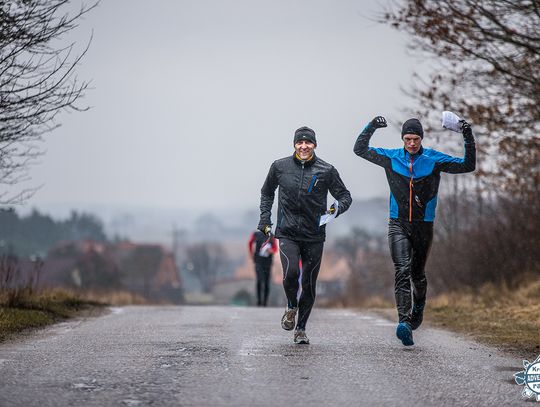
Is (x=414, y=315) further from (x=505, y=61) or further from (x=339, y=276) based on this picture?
(x=339, y=276)

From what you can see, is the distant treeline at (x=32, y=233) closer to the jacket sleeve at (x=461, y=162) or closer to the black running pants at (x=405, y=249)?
the black running pants at (x=405, y=249)

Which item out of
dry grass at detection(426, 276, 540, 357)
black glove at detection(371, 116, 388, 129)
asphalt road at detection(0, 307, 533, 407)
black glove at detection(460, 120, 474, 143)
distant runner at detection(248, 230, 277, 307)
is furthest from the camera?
distant runner at detection(248, 230, 277, 307)

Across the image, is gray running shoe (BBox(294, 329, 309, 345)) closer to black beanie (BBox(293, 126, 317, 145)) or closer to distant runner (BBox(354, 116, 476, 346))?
distant runner (BBox(354, 116, 476, 346))

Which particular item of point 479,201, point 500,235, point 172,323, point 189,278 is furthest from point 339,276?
point 172,323

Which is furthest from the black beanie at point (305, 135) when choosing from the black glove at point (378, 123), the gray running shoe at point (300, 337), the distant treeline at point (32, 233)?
the distant treeline at point (32, 233)

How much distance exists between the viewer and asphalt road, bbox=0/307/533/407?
7.10 m

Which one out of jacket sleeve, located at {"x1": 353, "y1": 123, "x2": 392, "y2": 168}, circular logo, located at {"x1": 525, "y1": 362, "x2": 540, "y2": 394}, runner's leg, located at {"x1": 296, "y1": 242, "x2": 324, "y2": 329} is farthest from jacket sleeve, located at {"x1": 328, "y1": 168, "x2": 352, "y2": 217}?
circular logo, located at {"x1": 525, "y1": 362, "x2": 540, "y2": 394}

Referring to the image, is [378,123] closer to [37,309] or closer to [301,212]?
[301,212]

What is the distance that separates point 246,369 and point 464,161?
12.1 ft

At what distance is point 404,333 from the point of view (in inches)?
426

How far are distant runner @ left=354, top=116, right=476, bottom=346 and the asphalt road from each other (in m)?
0.76

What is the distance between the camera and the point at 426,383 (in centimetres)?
790

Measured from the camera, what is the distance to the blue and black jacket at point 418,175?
1107cm

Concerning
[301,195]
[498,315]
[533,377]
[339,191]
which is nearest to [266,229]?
[301,195]
